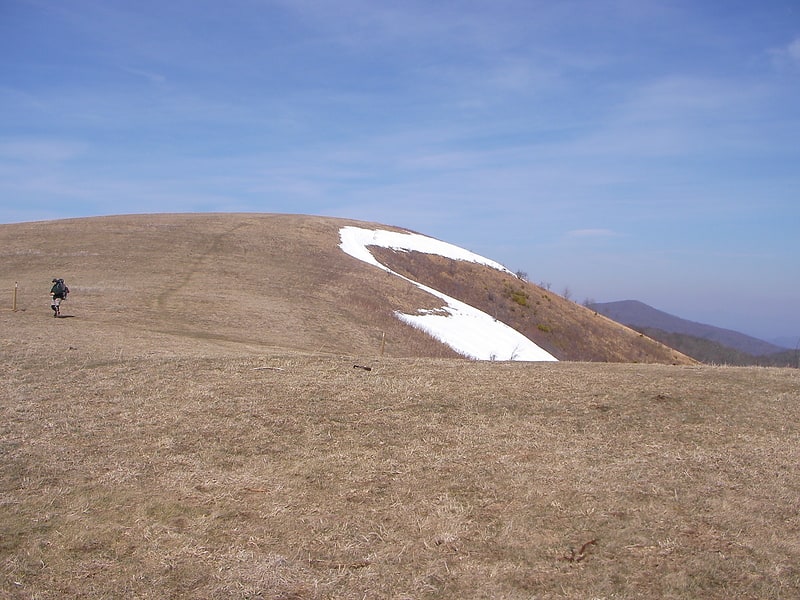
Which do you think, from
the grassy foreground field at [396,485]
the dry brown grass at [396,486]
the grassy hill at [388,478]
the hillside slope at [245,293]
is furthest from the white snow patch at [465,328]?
the dry brown grass at [396,486]

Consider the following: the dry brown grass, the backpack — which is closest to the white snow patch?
the backpack

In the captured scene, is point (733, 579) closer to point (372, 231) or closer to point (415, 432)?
point (415, 432)

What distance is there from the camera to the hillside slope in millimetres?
23438

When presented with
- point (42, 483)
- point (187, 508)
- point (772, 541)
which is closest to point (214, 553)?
point (187, 508)

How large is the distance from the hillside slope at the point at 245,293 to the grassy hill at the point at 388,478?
5.40 metres

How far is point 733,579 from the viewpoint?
5.76 meters

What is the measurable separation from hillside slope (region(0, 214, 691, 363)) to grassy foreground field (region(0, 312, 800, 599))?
257 inches

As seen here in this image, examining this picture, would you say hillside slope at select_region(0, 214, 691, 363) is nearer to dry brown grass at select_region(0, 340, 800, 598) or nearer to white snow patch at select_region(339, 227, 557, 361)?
white snow patch at select_region(339, 227, 557, 361)

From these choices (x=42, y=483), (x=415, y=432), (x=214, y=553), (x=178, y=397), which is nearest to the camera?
(x=214, y=553)

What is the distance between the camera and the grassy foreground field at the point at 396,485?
19.5 feet

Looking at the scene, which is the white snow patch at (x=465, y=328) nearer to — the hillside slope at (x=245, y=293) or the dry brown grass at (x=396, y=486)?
the hillside slope at (x=245, y=293)

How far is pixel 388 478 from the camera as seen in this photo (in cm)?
801

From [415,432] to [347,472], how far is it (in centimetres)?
165

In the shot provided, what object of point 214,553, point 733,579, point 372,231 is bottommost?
point 214,553
